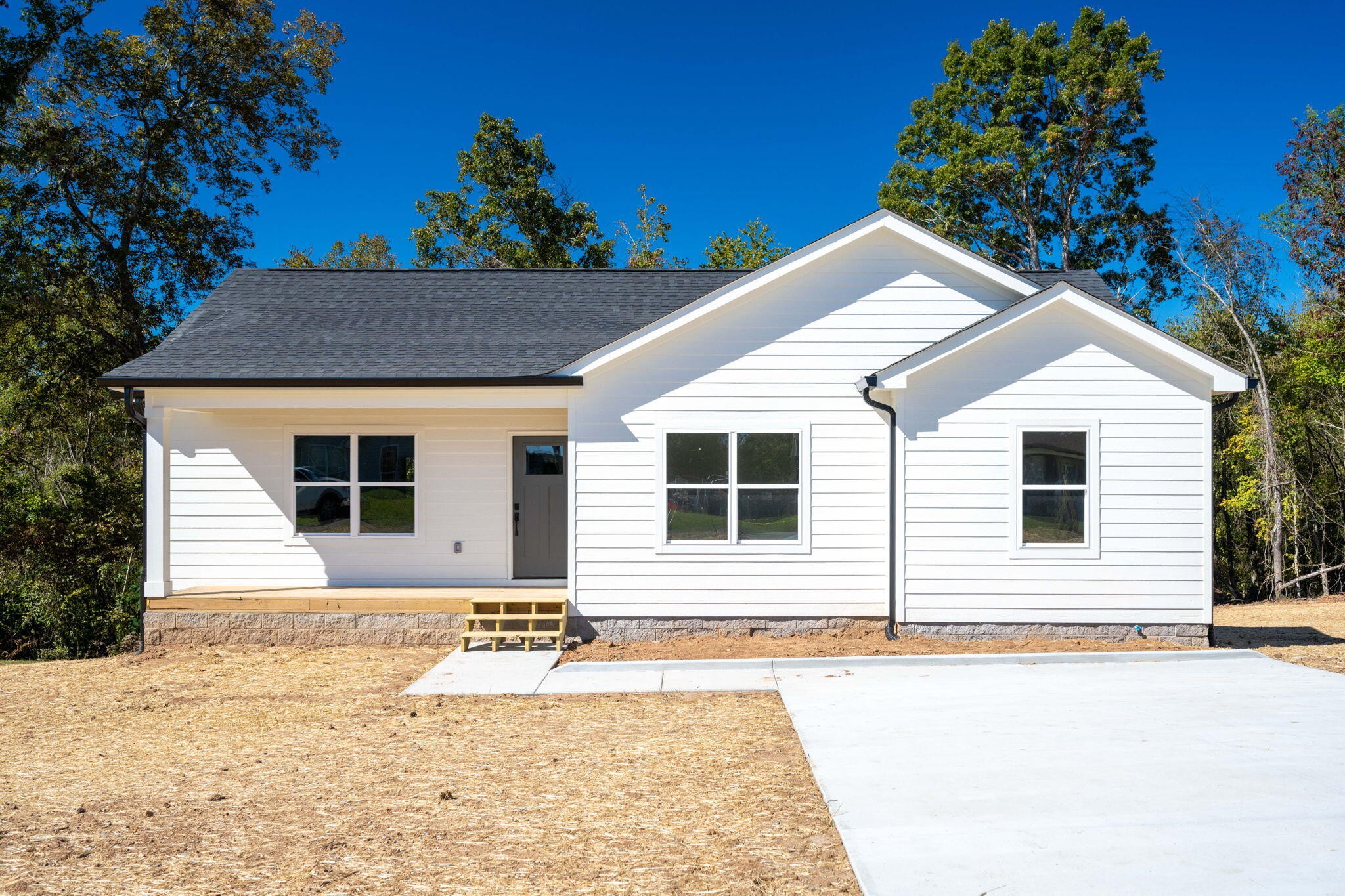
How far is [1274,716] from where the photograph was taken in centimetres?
665

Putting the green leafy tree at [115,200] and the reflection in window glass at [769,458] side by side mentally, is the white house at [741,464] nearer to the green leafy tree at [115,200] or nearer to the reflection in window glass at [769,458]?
the reflection in window glass at [769,458]

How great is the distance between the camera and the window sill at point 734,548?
10.0 m

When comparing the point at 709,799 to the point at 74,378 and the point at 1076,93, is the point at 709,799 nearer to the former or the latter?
the point at 74,378

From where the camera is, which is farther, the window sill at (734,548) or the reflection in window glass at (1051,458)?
the window sill at (734,548)

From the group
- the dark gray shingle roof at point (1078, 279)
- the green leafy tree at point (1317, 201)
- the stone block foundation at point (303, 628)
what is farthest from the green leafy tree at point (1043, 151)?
the stone block foundation at point (303, 628)

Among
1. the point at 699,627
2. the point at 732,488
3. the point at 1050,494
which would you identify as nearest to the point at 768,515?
the point at 732,488

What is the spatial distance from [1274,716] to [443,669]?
7526 mm

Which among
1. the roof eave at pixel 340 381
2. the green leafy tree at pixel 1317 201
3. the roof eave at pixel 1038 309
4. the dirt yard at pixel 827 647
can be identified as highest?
the green leafy tree at pixel 1317 201

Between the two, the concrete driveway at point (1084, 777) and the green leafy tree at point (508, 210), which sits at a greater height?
the green leafy tree at point (508, 210)

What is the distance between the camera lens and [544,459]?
11867mm

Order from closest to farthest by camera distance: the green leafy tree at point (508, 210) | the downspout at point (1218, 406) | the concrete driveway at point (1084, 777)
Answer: the concrete driveway at point (1084, 777) → the downspout at point (1218, 406) → the green leafy tree at point (508, 210)

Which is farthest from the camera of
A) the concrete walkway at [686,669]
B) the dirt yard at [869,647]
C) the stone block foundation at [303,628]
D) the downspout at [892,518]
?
the stone block foundation at [303,628]

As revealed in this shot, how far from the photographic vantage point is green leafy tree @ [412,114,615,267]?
27.4 meters

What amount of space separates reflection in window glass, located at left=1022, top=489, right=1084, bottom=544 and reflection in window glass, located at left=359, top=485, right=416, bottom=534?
25.7 feet
